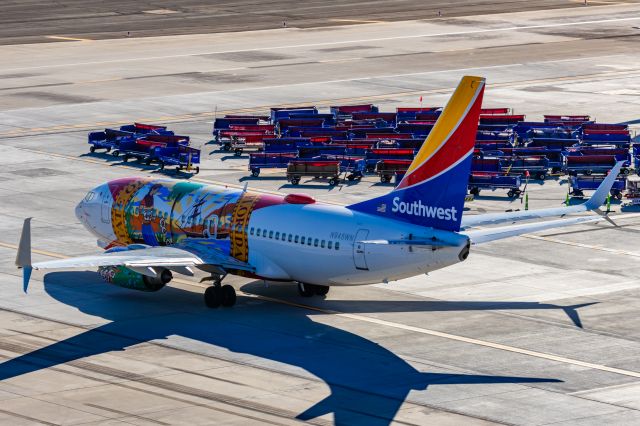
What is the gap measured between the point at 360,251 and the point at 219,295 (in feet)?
25.3

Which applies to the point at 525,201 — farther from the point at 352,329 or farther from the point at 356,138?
the point at 352,329

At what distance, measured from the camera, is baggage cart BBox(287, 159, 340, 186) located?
9138 centimetres

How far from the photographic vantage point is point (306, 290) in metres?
62.9

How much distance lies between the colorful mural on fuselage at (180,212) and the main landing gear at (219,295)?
1.59 metres

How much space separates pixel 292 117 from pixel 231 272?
4915 centimetres

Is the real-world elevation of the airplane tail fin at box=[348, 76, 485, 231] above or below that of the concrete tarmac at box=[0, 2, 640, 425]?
above

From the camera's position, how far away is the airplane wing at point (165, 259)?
57.0 metres

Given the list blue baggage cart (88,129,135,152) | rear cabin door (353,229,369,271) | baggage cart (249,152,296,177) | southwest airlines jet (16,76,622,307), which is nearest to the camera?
southwest airlines jet (16,76,622,307)

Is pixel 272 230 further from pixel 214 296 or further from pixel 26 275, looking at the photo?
pixel 26 275

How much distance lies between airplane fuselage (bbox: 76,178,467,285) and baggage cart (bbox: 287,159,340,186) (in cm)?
2392

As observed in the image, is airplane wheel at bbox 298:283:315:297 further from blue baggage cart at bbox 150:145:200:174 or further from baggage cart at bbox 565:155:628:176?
baggage cart at bbox 565:155:628:176

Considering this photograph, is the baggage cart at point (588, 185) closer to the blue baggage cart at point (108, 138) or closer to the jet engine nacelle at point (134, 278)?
the blue baggage cart at point (108, 138)

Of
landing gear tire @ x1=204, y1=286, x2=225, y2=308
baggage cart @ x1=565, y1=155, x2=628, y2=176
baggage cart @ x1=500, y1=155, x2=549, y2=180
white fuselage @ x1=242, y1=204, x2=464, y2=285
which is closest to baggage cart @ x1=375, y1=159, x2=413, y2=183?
baggage cart @ x1=500, y1=155, x2=549, y2=180

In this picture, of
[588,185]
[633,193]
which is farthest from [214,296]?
[633,193]
